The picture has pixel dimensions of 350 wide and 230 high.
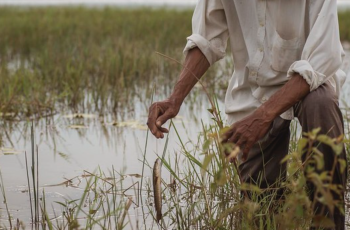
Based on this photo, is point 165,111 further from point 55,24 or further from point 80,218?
point 55,24

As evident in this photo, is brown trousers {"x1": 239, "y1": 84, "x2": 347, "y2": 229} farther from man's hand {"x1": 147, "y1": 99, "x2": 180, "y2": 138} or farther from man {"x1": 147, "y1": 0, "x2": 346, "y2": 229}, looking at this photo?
man's hand {"x1": 147, "y1": 99, "x2": 180, "y2": 138}

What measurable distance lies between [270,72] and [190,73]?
0.30 meters

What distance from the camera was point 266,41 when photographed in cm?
281

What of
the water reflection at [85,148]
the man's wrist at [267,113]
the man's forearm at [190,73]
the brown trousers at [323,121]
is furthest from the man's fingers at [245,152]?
the water reflection at [85,148]

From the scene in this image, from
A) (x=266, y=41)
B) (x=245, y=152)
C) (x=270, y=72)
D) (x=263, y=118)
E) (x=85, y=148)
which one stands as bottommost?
(x=85, y=148)

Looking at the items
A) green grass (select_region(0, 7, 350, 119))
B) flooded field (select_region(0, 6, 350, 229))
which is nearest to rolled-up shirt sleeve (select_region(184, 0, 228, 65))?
flooded field (select_region(0, 6, 350, 229))

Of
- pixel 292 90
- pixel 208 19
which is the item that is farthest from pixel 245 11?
pixel 292 90

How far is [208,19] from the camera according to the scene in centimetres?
288

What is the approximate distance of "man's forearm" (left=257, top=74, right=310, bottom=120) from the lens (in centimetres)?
240

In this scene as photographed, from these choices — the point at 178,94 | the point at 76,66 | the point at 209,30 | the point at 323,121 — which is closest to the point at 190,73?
the point at 178,94

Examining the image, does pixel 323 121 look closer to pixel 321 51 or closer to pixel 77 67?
pixel 321 51

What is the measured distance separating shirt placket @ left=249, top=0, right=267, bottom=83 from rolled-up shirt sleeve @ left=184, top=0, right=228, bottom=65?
151 mm

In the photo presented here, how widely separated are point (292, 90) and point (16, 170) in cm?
193

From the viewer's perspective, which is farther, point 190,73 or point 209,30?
point 209,30
